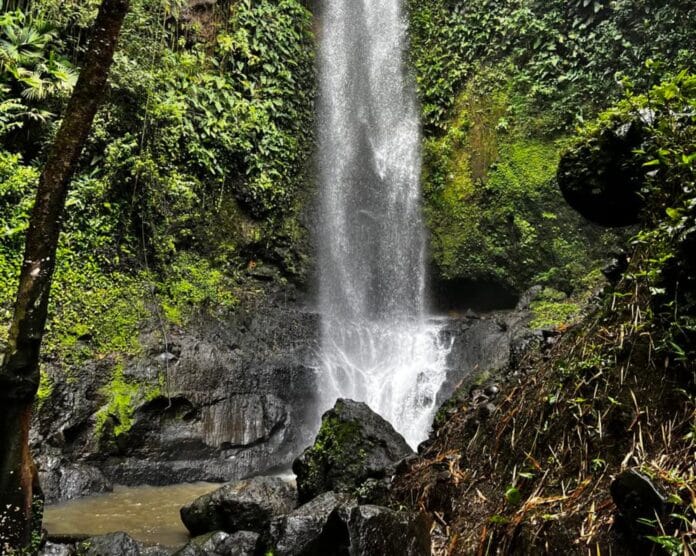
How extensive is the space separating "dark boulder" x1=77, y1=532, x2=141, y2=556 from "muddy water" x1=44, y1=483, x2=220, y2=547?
0.75m

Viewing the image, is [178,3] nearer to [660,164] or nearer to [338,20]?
[338,20]

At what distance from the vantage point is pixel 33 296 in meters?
3.32

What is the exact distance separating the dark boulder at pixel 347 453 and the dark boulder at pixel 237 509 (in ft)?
0.97

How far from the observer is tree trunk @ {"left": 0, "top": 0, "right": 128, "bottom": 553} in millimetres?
3244

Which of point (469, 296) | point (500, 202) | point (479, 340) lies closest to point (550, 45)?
point (500, 202)

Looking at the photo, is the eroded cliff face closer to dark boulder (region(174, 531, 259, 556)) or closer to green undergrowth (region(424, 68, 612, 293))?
green undergrowth (region(424, 68, 612, 293))

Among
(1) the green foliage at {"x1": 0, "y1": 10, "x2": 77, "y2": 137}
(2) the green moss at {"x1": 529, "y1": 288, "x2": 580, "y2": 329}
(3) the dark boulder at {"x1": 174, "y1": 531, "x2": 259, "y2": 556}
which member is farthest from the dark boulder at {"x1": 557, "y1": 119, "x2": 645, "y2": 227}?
(1) the green foliage at {"x1": 0, "y1": 10, "x2": 77, "y2": 137}

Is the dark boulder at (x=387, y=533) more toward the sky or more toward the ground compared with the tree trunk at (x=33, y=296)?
more toward the ground

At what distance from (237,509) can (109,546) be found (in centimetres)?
136

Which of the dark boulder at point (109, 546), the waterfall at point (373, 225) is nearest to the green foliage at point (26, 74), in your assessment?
the waterfall at point (373, 225)

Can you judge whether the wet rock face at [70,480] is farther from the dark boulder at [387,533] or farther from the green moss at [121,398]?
the dark boulder at [387,533]

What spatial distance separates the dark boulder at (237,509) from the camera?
208 inches

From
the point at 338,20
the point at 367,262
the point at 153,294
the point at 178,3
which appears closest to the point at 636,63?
the point at 367,262

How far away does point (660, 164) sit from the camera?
278cm
